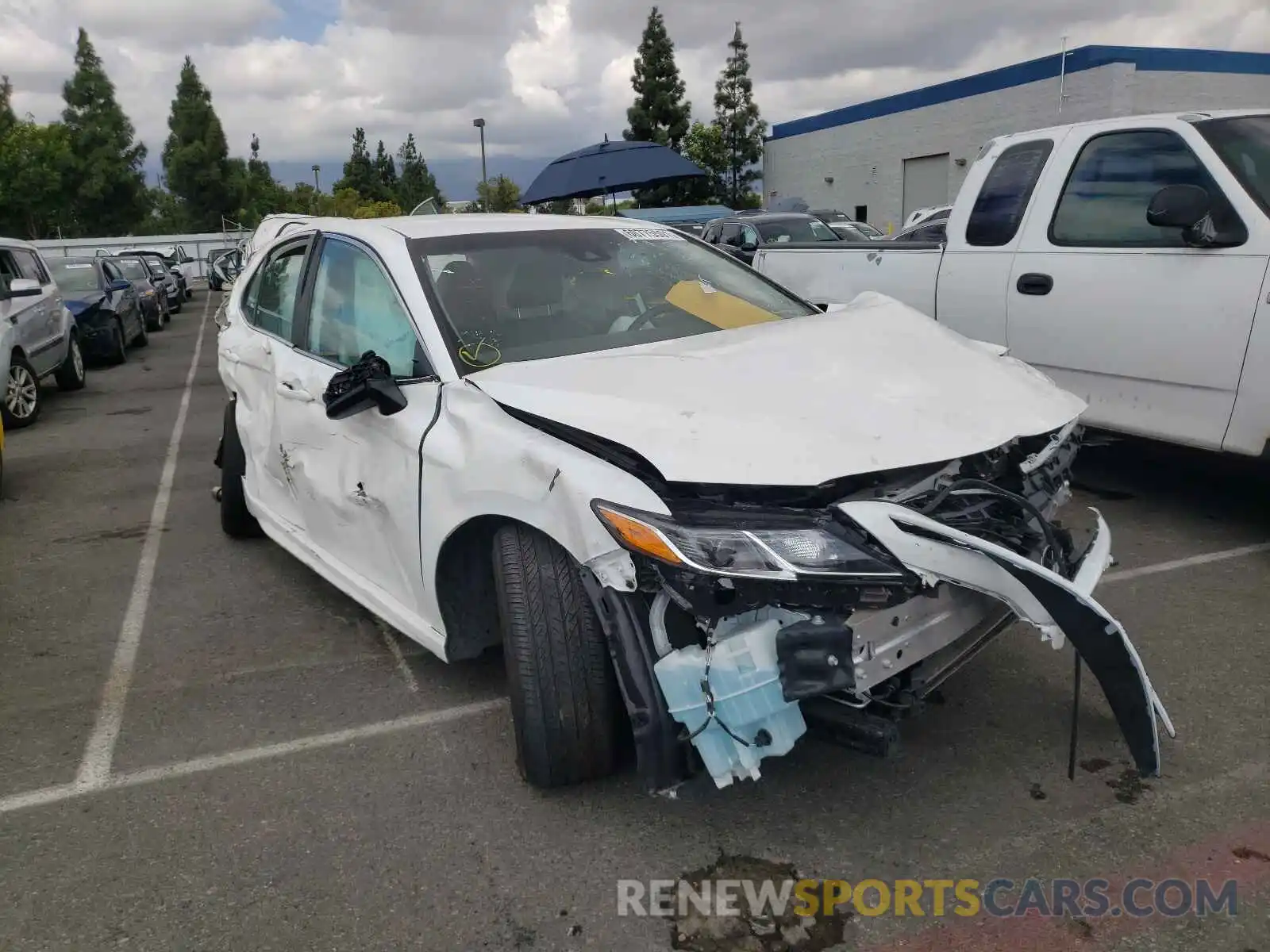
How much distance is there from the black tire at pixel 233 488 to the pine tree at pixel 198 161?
233 feet

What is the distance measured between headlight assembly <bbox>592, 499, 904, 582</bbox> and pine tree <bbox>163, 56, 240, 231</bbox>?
246 feet

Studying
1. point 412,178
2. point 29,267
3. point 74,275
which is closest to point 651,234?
point 29,267

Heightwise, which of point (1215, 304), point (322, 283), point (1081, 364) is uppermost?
point (322, 283)

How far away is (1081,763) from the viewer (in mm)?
3160

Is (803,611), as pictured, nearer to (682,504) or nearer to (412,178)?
(682,504)

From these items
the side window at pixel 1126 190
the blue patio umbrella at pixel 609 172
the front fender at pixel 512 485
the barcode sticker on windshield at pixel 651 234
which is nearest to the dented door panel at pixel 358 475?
the front fender at pixel 512 485

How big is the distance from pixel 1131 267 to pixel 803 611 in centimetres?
360

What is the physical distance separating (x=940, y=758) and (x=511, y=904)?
1419 millimetres

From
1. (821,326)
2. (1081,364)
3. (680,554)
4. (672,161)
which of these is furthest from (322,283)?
(672,161)

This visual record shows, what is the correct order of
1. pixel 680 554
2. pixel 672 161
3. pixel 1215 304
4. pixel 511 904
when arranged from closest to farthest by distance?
pixel 680 554 → pixel 511 904 → pixel 1215 304 → pixel 672 161

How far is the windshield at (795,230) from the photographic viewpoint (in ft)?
54.6

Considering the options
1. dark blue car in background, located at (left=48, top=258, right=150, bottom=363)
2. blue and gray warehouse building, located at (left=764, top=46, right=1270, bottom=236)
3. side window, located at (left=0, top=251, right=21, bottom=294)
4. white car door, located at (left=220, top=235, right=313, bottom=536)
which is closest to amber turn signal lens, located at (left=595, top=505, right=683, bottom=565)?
white car door, located at (left=220, top=235, right=313, bottom=536)

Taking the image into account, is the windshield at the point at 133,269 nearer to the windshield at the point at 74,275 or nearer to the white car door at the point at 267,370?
the windshield at the point at 74,275

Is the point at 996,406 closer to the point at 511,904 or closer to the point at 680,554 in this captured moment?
the point at 680,554
